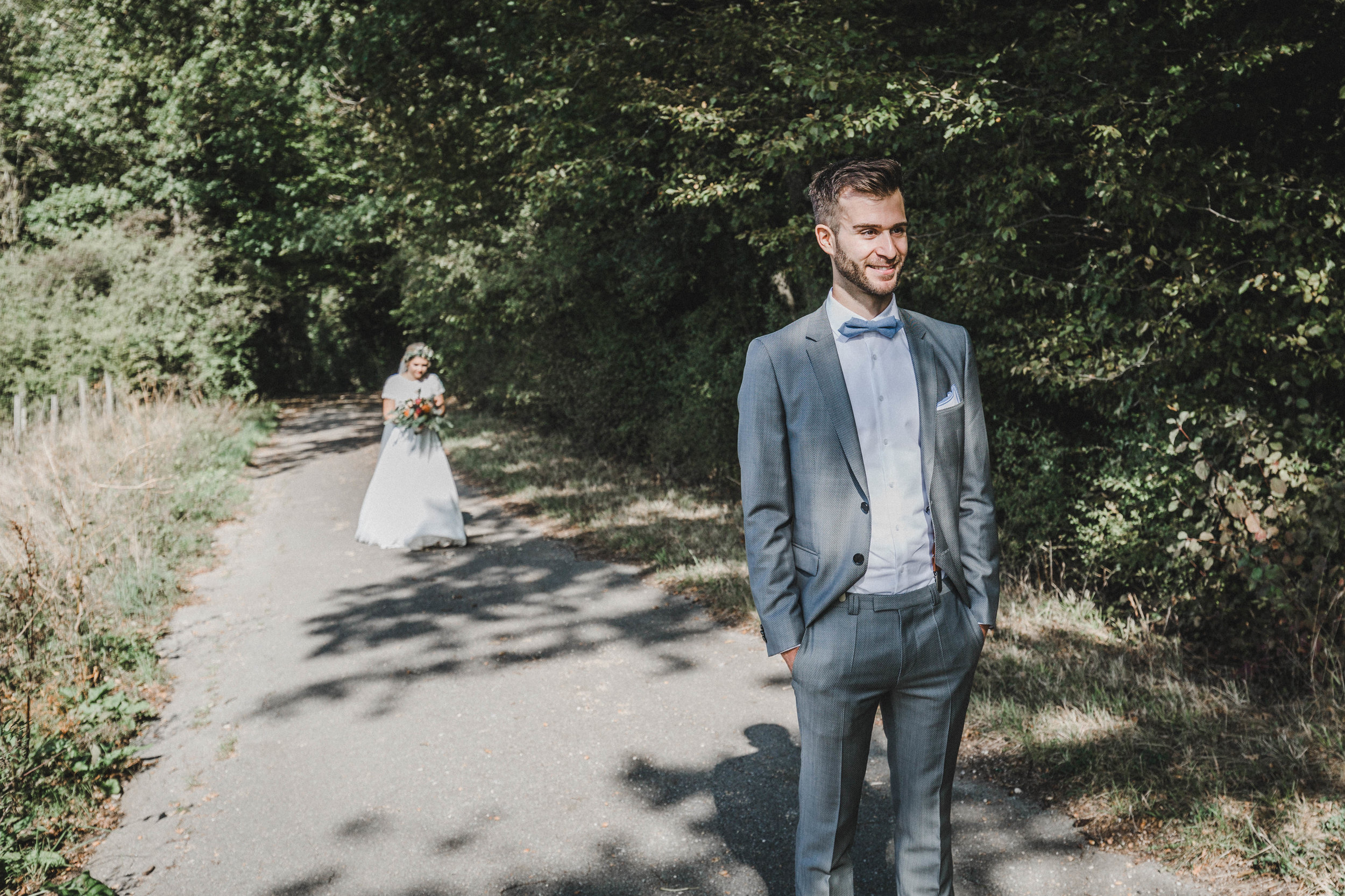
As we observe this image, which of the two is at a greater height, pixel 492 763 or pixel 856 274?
pixel 856 274

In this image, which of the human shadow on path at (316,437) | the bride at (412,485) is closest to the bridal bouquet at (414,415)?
the bride at (412,485)

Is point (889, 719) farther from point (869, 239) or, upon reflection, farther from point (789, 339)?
point (869, 239)

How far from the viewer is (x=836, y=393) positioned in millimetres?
2510

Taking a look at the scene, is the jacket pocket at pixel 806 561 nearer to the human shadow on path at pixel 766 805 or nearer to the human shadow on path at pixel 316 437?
the human shadow on path at pixel 766 805

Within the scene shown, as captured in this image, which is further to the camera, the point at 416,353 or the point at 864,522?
the point at 416,353

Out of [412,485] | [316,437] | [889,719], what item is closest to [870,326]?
[889,719]

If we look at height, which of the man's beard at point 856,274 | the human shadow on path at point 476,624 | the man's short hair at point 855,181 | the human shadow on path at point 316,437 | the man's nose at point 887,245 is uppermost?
the man's short hair at point 855,181

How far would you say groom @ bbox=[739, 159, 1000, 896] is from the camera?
2477 millimetres

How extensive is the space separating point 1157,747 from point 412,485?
7.38 meters

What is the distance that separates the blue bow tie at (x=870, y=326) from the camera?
2.52m

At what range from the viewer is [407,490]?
9.53 meters

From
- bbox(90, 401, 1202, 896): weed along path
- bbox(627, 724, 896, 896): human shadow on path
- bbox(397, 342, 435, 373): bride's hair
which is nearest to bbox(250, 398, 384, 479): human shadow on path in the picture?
bbox(397, 342, 435, 373): bride's hair

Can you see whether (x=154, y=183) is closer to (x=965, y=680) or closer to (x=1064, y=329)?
(x=1064, y=329)

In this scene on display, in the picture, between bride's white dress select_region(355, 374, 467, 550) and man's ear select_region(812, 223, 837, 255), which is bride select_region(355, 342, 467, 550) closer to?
bride's white dress select_region(355, 374, 467, 550)
